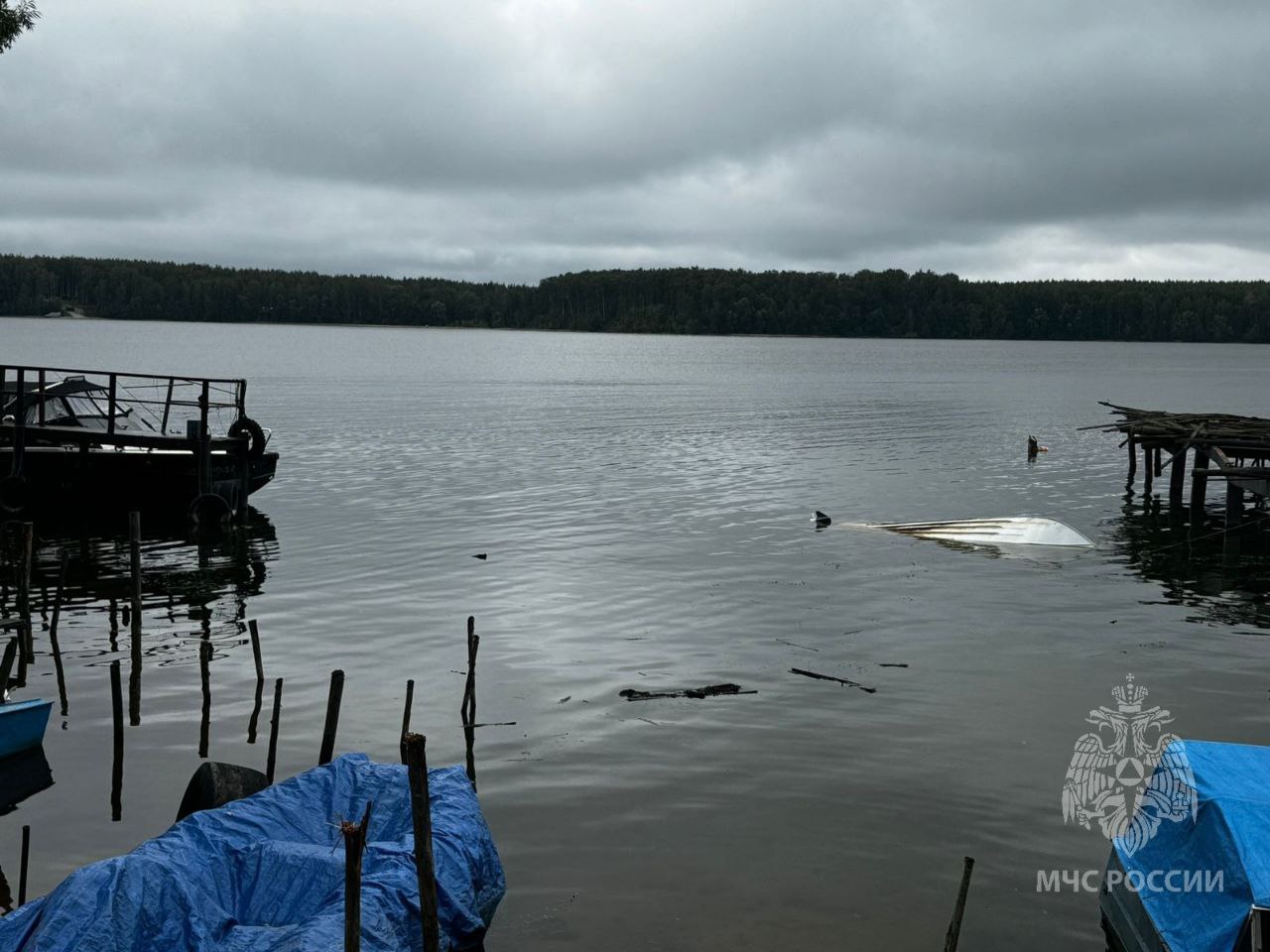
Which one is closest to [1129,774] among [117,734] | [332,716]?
[332,716]

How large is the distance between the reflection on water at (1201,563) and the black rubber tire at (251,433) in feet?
86.6

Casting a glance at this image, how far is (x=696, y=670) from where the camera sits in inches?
788

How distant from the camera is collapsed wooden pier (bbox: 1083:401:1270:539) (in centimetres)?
3275

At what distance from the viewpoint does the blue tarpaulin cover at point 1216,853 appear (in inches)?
333

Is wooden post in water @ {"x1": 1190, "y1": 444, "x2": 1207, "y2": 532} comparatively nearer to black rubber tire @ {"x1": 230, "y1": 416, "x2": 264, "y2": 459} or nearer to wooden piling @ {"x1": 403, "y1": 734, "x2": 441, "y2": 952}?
black rubber tire @ {"x1": 230, "y1": 416, "x2": 264, "y2": 459}

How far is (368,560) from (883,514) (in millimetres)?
17304

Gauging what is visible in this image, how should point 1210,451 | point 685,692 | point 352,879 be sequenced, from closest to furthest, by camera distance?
point 352,879, point 685,692, point 1210,451

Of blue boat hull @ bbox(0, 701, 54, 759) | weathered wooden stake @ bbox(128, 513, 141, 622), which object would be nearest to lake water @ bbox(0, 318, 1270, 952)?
blue boat hull @ bbox(0, 701, 54, 759)

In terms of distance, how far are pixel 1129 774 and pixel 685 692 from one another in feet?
22.0

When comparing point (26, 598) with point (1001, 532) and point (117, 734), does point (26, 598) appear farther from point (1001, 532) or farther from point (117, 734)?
point (1001, 532)

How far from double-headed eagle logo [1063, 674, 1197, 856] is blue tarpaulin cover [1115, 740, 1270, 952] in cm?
13

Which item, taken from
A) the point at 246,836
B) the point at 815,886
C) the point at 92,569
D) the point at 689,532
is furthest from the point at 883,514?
the point at 246,836

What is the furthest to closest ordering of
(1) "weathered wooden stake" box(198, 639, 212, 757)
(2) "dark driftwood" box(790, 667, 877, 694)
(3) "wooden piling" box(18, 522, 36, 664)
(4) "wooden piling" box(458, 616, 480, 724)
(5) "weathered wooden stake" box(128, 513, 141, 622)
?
(3) "wooden piling" box(18, 522, 36, 664) < (2) "dark driftwood" box(790, 667, 877, 694) < (5) "weathered wooden stake" box(128, 513, 141, 622) < (4) "wooden piling" box(458, 616, 480, 724) < (1) "weathered wooden stake" box(198, 639, 212, 757)

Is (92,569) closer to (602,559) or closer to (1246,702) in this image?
(602,559)
